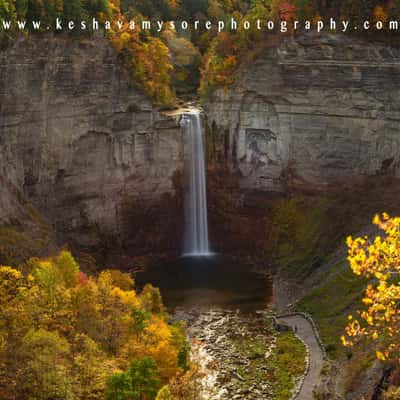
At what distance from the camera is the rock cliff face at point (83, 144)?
54.5 meters

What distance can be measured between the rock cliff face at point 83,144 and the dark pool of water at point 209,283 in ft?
15.5

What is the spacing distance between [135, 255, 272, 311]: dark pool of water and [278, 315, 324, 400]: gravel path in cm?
428

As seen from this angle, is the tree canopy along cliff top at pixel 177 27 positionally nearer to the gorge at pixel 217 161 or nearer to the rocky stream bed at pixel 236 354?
the gorge at pixel 217 161

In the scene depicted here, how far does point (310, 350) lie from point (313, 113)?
24.8 meters

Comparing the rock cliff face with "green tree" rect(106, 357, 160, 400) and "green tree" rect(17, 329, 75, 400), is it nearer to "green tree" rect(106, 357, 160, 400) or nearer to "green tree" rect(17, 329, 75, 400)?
"green tree" rect(17, 329, 75, 400)

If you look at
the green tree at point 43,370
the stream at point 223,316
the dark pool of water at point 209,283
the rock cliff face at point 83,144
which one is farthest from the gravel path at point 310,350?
the rock cliff face at point 83,144

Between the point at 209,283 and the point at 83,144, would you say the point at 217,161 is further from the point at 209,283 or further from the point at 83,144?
the point at 209,283

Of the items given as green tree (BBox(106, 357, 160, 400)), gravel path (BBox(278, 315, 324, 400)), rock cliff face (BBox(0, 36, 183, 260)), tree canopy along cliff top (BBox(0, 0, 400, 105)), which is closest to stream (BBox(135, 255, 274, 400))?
gravel path (BBox(278, 315, 324, 400))

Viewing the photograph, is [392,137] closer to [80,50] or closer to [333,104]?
[333,104]

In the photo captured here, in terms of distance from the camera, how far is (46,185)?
192ft

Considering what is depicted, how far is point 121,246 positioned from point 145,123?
459 inches

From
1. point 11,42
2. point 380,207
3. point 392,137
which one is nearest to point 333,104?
point 392,137

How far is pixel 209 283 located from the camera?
189 feet

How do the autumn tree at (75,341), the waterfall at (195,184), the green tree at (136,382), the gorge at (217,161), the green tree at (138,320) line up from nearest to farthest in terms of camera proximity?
the autumn tree at (75,341)
the green tree at (136,382)
the green tree at (138,320)
the gorge at (217,161)
the waterfall at (195,184)
